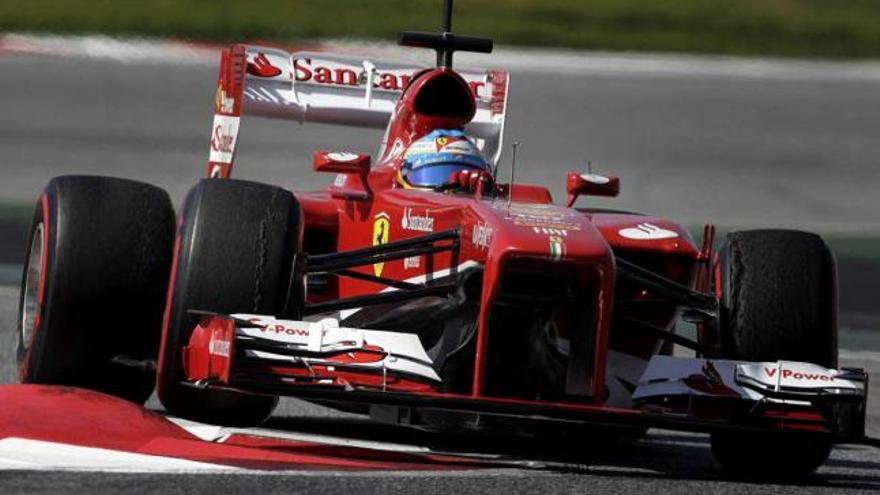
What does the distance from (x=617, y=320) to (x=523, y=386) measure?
696 millimetres

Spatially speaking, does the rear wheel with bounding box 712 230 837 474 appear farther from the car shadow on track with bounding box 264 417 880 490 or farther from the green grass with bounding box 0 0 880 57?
the green grass with bounding box 0 0 880 57

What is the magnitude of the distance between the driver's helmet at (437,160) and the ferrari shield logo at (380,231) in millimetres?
389

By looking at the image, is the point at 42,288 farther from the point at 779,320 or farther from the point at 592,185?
the point at 779,320

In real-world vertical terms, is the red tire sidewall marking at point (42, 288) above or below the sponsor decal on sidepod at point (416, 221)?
below

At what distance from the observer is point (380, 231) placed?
780 cm

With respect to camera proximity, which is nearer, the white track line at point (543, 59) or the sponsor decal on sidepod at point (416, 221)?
the sponsor decal on sidepod at point (416, 221)

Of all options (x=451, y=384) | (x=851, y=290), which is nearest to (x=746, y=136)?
(x=851, y=290)

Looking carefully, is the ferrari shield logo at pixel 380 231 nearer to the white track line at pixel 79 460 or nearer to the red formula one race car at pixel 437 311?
the red formula one race car at pixel 437 311

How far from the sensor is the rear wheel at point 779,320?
23.1ft

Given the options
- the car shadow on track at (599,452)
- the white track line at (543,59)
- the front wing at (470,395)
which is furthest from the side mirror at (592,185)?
the white track line at (543,59)

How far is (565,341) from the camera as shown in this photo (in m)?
6.86

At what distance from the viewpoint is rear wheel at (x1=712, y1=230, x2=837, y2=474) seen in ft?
23.1

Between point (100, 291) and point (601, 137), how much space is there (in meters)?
9.21

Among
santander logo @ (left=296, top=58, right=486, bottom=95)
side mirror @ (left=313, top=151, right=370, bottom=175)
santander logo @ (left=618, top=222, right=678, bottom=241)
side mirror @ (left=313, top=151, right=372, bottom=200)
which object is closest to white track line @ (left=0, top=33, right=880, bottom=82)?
santander logo @ (left=296, top=58, right=486, bottom=95)
